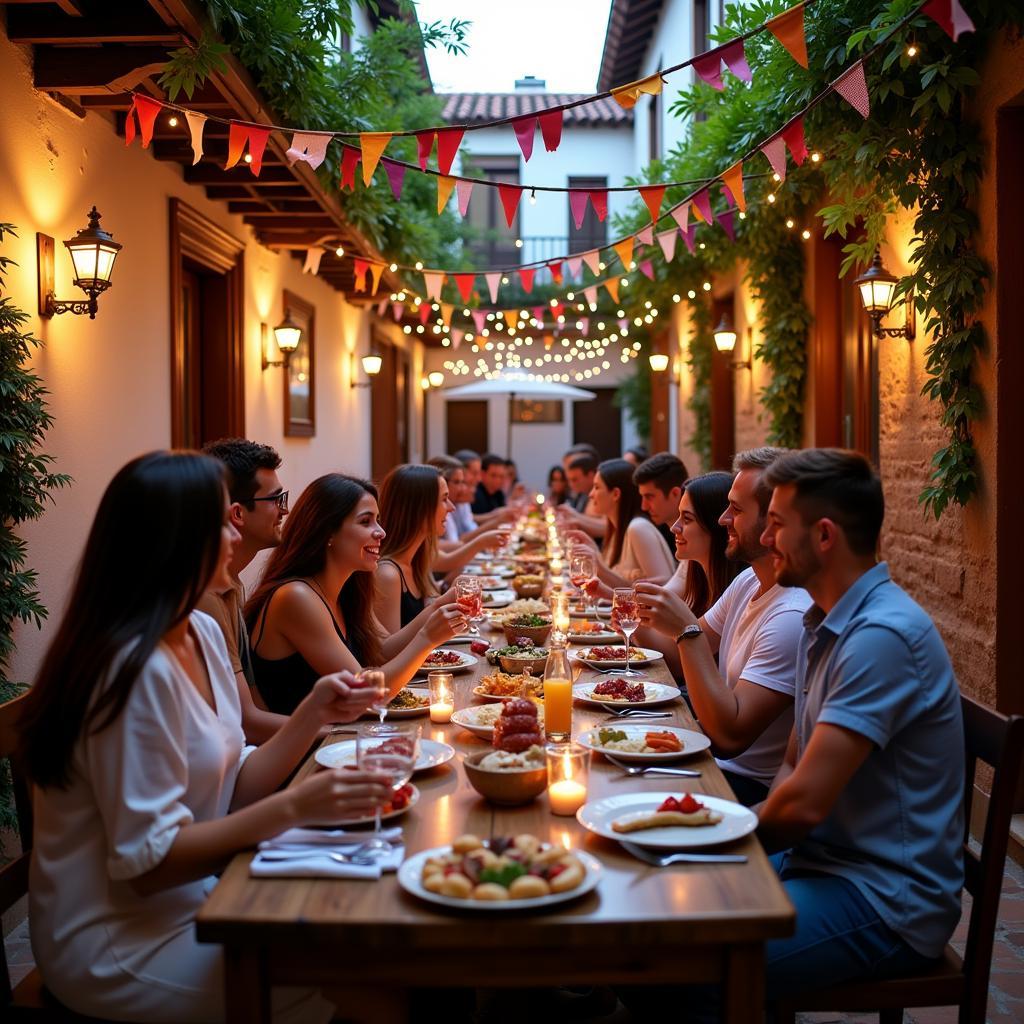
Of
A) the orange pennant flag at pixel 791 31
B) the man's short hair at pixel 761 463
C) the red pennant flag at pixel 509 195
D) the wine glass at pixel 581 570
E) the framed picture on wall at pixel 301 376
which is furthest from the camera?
the framed picture on wall at pixel 301 376

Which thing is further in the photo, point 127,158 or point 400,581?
point 127,158

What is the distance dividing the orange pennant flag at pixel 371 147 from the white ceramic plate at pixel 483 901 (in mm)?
3297

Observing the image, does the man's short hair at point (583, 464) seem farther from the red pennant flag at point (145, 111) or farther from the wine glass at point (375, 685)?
the wine glass at point (375, 685)

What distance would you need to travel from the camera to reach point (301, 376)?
952 cm

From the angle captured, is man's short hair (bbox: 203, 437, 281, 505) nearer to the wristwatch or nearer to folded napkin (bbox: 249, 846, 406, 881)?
the wristwatch

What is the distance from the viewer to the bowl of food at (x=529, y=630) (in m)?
3.98

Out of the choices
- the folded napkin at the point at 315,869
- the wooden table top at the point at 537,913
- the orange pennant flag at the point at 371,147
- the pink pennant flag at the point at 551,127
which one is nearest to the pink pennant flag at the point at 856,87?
the pink pennant flag at the point at 551,127

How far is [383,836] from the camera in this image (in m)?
2.02

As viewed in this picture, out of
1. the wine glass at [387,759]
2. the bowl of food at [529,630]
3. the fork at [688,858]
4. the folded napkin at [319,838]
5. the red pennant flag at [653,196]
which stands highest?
the red pennant flag at [653,196]

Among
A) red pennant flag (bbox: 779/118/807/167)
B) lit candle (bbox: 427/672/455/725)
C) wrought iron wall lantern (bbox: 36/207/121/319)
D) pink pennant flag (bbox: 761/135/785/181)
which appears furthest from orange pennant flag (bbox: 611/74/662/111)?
lit candle (bbox: 427/672/455/725)

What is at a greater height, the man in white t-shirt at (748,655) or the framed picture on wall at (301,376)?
the framed picture on wall at (301,376)

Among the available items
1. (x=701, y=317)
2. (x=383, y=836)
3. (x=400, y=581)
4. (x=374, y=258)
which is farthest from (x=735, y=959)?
(x=701, y=317)

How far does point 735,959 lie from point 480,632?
9.79 feet

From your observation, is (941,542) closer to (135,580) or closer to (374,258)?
(135,580)
